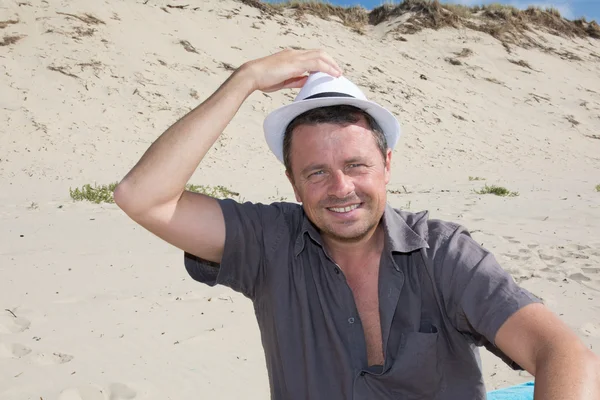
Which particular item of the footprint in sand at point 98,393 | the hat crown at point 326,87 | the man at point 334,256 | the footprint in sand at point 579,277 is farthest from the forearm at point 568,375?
the footprint in sand at point 579,277

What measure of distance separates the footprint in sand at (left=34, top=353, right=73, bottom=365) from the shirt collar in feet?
6.40

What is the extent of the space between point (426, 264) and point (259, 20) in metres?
17.9

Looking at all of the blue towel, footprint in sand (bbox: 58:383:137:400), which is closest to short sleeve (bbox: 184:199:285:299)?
footprint in sand (bbox: 58:383:137:400)

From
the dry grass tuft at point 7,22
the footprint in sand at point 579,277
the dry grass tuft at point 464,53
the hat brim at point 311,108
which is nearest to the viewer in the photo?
the hat brim at point 311,108

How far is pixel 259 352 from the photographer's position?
3592mm

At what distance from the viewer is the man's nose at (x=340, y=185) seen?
2.03 meters

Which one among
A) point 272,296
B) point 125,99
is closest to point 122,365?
point 272,296

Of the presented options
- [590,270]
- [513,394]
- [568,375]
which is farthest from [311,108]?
[590,270]

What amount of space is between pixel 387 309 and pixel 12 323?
2.80 metres

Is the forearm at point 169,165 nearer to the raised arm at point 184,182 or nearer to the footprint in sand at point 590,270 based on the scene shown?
the raised arm at point 184,182

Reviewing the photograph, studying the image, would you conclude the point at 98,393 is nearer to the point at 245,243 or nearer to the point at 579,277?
the point at 245,243

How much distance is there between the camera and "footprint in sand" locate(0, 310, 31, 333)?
3490 mm

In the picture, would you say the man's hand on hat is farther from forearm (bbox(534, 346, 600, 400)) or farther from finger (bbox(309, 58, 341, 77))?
forearm (bbox(534, 346, 600, 400))

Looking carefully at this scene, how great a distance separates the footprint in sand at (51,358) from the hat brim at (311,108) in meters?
1.94
